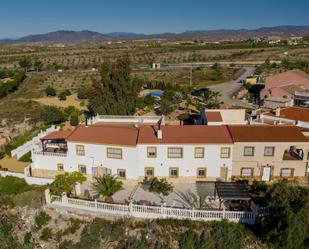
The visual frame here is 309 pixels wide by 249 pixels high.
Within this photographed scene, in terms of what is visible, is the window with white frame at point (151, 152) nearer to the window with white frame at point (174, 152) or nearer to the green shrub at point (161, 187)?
the window with white frame at point (174, 152)

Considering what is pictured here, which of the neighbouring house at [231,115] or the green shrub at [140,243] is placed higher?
the neighbouring house at [231,115]

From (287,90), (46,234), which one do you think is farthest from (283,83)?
(46,234)

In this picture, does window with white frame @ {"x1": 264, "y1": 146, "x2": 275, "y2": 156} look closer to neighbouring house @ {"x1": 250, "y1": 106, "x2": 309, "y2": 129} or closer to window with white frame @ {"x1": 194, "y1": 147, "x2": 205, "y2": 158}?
window with white frame @ {"x1": 194, "y1": 147, "x2": 205, "y2": 158}

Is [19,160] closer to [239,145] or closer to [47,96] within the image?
[239,145]

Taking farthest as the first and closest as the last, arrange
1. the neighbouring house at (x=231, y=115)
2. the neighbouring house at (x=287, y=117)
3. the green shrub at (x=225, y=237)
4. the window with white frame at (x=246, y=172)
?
the neighbouring house at (x=231, y=115)
the neighbouring house at (x=287, y=117)
the window with white frame at (x=246, y=172)
the green shrub at (x=225, y=237)

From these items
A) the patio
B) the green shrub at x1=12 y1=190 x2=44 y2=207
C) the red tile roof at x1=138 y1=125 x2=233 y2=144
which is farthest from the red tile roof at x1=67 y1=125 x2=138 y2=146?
the green shrub at x1=12 y1=190 x2=44 y2=207

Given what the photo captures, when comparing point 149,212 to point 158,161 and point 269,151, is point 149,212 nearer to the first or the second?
point 158,161

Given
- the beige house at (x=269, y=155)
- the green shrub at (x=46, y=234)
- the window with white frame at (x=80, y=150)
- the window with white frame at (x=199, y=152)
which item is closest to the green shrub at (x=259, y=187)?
the beige house at (x=269, y=155)
